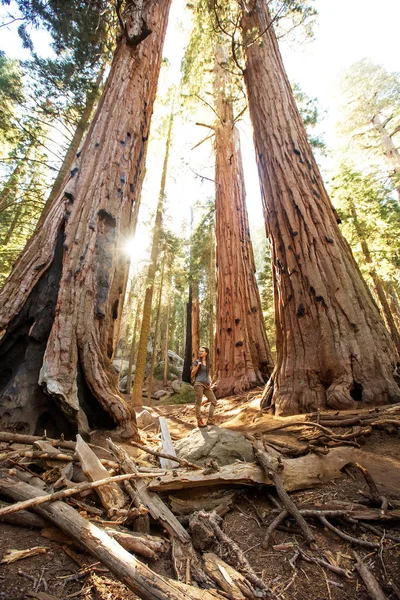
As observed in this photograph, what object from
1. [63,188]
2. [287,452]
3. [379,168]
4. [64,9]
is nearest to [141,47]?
[64,9]

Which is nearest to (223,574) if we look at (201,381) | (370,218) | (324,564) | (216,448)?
(324,564)

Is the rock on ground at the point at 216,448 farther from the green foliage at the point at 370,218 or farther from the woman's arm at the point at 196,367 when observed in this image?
the green foliage at the point at 370,218

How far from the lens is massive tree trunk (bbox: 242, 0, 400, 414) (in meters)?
3.33

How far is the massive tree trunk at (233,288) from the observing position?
6629mm

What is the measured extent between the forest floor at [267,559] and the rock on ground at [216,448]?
409 millimetres

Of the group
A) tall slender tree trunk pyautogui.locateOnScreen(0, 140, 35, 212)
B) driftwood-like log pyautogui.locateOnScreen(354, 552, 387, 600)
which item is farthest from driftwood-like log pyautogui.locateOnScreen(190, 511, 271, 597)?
tall slender tree trunk pyautogui.locateOnScreen(0, 140, 35, 212)

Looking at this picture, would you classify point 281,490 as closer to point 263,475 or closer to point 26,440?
point 263,475

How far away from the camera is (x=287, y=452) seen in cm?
233

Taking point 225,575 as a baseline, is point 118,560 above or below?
above

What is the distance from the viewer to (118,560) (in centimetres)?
100

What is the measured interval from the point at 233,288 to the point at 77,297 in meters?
5.15

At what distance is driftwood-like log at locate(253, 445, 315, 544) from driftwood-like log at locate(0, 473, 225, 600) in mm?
661

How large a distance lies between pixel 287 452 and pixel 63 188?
13.9ft

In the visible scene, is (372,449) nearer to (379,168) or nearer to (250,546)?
(250,546)
